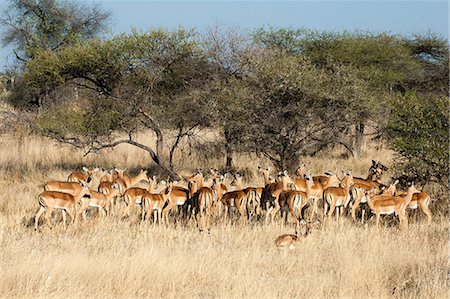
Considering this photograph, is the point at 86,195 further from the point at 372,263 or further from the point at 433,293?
the point at 433,293

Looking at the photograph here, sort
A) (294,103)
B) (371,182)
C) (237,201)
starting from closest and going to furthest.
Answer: (237,201) → (371,182) → (294,103)

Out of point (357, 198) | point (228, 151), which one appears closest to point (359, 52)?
point (228, 151)

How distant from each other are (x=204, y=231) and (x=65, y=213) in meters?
2.37

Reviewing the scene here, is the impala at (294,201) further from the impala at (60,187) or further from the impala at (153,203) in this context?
the impala at (60,187)

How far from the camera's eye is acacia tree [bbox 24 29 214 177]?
50.5ft

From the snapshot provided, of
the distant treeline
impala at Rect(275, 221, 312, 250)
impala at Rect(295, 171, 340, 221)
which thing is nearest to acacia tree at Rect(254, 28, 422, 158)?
the distant treeline

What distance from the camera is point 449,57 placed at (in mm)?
27391

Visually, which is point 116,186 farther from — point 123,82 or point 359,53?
point 359,53

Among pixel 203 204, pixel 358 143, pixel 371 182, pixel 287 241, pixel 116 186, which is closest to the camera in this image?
pixel 287 241

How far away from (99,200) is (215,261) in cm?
354

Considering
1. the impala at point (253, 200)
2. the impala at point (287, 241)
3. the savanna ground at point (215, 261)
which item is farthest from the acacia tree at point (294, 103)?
the impala at point (287, 241)

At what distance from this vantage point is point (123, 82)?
16062 millimetres

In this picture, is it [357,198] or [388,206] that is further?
[357,198]

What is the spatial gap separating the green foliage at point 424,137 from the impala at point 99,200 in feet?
16.5
